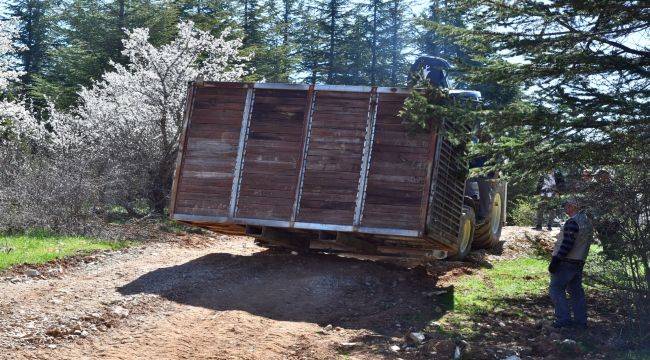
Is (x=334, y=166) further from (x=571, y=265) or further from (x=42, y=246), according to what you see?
(x=42, y=246)

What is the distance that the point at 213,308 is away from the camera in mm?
9266

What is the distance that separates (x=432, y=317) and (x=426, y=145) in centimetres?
241

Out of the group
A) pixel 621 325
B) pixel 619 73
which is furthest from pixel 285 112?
pixel 621 325

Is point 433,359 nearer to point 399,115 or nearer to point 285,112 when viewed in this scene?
point 399,115

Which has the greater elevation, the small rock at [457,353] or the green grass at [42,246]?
the small rock at [457,353]

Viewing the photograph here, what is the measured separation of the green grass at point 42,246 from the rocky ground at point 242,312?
0.36 metres

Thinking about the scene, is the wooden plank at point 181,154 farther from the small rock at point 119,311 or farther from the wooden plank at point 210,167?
the small rock at point 119,311

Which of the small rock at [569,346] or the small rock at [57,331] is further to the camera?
the small rock at [569,346]

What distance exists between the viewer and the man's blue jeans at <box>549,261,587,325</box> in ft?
31.1

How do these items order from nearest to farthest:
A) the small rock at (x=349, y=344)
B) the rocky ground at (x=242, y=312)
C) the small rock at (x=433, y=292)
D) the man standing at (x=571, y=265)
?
the rocky ground at (x=242, y=312)
the small rock at (x=349, y=344)
the man standing at (x=571, y=265)
the small rock at (x=433, y=292)

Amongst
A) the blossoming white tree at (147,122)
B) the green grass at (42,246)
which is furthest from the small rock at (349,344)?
the blossoming white tree at (147,122)

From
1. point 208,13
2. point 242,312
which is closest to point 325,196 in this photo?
point 242,312

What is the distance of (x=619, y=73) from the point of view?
30.7 ft

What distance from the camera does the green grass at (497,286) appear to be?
1085 cm
